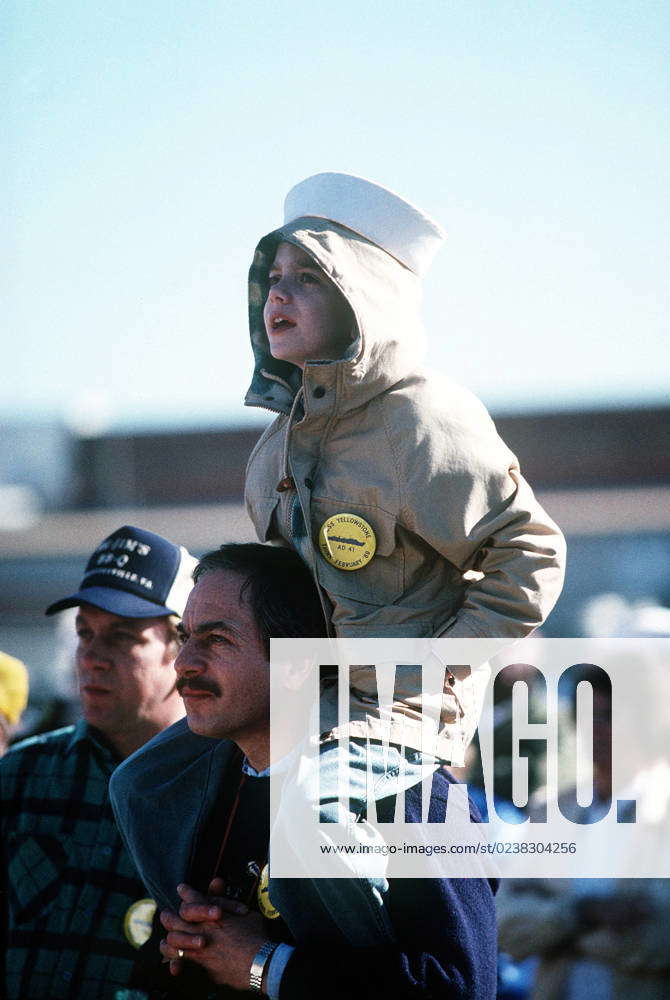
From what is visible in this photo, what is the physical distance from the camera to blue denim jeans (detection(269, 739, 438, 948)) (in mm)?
1940

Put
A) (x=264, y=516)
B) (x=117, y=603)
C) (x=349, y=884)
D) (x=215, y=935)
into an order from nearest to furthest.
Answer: (x=349, y=884) < (x=215, y=935) < (x=264, y=516) < (x=117, y=603)

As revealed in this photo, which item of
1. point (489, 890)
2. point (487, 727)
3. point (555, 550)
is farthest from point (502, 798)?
point (555, 550)

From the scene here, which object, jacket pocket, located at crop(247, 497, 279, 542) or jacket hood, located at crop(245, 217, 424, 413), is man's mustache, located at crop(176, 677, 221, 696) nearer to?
jacket pocket, located at crop(247, 497, 279, 542)

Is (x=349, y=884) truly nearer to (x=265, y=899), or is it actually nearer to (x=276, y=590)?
(x=265, y=899)

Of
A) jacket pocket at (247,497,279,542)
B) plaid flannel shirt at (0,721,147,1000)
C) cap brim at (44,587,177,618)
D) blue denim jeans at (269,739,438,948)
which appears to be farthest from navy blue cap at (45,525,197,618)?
blue denim jeans at (269,739,438,948)

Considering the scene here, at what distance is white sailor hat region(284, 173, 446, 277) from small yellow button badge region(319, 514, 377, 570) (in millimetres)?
542

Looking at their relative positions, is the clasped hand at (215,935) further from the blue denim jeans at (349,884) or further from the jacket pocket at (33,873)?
the jacket pocket at (33,873)

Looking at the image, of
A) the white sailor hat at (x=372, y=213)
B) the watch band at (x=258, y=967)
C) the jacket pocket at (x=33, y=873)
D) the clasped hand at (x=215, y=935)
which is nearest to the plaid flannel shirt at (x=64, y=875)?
the jacket pocket at (x=33, y=873)

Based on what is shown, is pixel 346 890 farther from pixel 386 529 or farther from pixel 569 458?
pixel 569 458

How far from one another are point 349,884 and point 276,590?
56 cm

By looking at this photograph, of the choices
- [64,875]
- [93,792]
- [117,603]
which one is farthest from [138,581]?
[64,875]

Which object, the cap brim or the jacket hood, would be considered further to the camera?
the cap brim

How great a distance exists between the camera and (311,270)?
2236 mm

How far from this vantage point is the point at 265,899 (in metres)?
2.15
